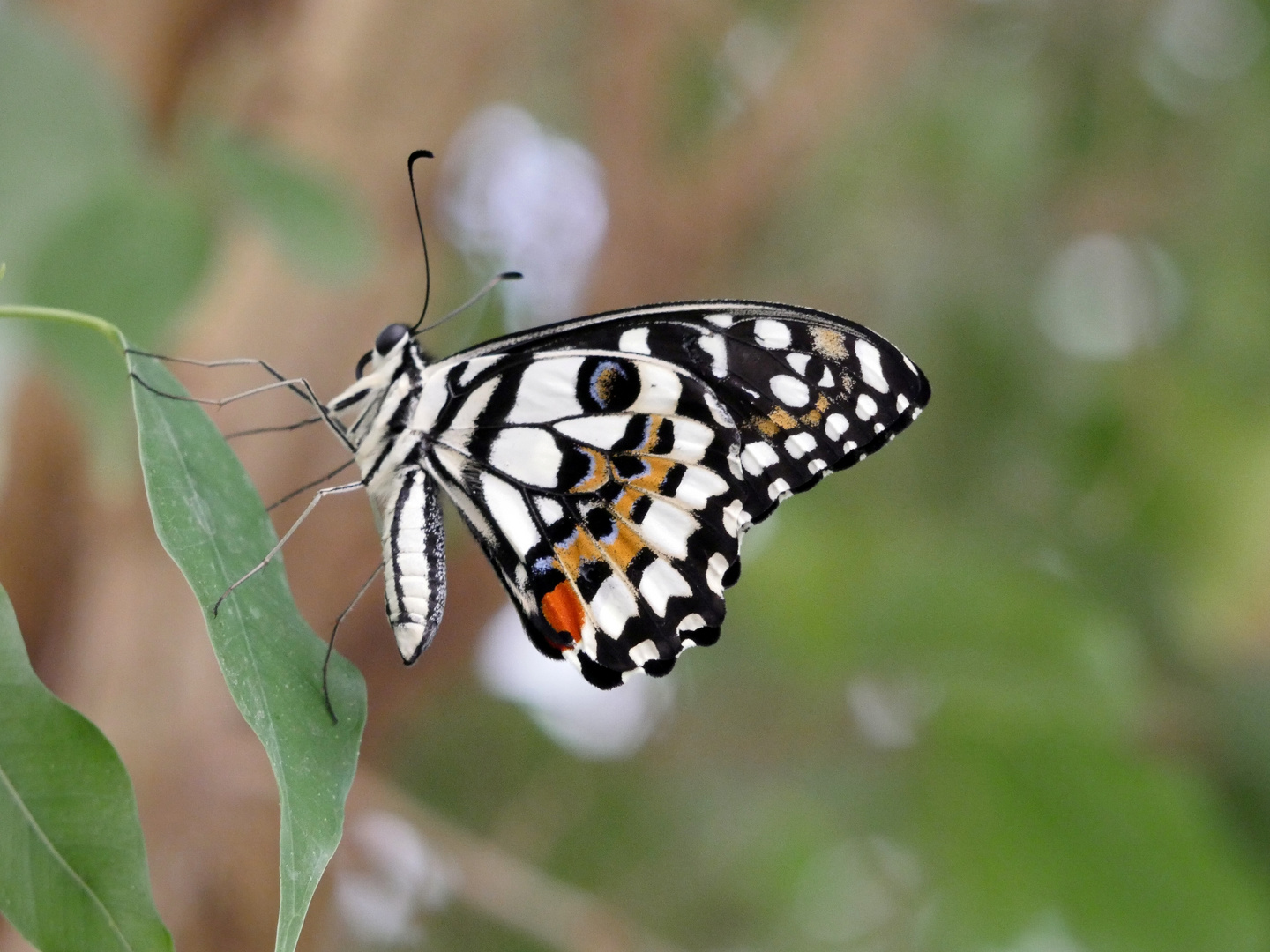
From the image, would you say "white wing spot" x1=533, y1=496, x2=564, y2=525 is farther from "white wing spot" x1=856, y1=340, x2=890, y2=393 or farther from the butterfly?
"white wing spot" x1=856, y1=340, x2=890, y2=393

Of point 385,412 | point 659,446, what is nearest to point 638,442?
point 659,446

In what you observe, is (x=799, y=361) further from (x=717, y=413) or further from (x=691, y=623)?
(x=691, y=623)

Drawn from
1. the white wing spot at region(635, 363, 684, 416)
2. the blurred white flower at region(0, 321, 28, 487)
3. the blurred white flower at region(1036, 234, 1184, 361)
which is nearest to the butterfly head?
the white wing spot at region(635, 363, 684, 416)

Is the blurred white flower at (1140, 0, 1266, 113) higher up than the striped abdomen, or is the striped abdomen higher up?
the blurred white flower at (1140, 0, 1266, 113)

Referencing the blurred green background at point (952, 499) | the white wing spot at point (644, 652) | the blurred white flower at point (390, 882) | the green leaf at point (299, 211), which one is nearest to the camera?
the white wing spot at point (644, 652)

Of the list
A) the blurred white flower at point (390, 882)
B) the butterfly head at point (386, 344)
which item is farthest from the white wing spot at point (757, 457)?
the blurred white flower at point (390, 882)

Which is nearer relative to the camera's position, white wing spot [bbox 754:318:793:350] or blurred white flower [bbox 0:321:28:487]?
white wing spot [bbox 754:318:793:350]

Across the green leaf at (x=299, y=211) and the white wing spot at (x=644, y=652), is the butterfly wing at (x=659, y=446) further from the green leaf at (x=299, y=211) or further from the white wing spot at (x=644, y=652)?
the green leaf at (x=299, y=211)
